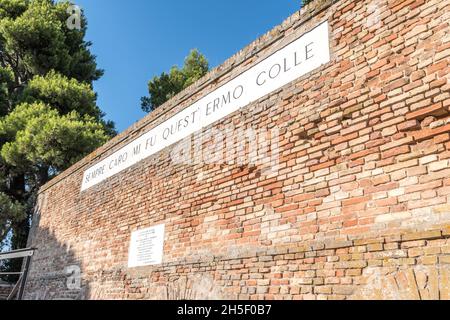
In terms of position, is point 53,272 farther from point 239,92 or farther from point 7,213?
point 239,92

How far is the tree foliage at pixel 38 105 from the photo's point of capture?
13289mm

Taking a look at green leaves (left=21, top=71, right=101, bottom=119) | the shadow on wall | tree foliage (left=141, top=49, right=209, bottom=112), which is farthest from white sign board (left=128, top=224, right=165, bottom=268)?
tree foliage (left=141, top=49, right=209, bottom=112)

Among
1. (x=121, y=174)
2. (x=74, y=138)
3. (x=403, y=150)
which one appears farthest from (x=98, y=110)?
(x=403, y=150)

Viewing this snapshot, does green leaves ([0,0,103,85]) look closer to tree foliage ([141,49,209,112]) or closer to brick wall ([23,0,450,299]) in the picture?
tree foliage ([141,49,209,112])

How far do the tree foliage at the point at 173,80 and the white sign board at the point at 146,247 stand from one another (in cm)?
1781

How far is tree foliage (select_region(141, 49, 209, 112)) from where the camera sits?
23781 millimetres

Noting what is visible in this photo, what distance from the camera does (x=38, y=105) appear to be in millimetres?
14594

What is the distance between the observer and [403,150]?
11.1ft

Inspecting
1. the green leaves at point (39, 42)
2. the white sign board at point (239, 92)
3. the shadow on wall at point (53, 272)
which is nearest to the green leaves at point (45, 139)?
the shadow on wall at point (53, 272)

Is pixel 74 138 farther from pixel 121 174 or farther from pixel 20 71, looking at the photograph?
pixel 20 71

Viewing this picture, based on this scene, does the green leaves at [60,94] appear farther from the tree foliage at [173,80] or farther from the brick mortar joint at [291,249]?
the brick mortar joint at [291,249]

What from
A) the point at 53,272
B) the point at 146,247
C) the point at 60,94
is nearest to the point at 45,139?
the point at 60,94

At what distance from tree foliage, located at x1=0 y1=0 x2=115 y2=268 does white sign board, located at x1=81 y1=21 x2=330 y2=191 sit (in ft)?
21.4

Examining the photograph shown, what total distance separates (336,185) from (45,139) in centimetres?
1169
